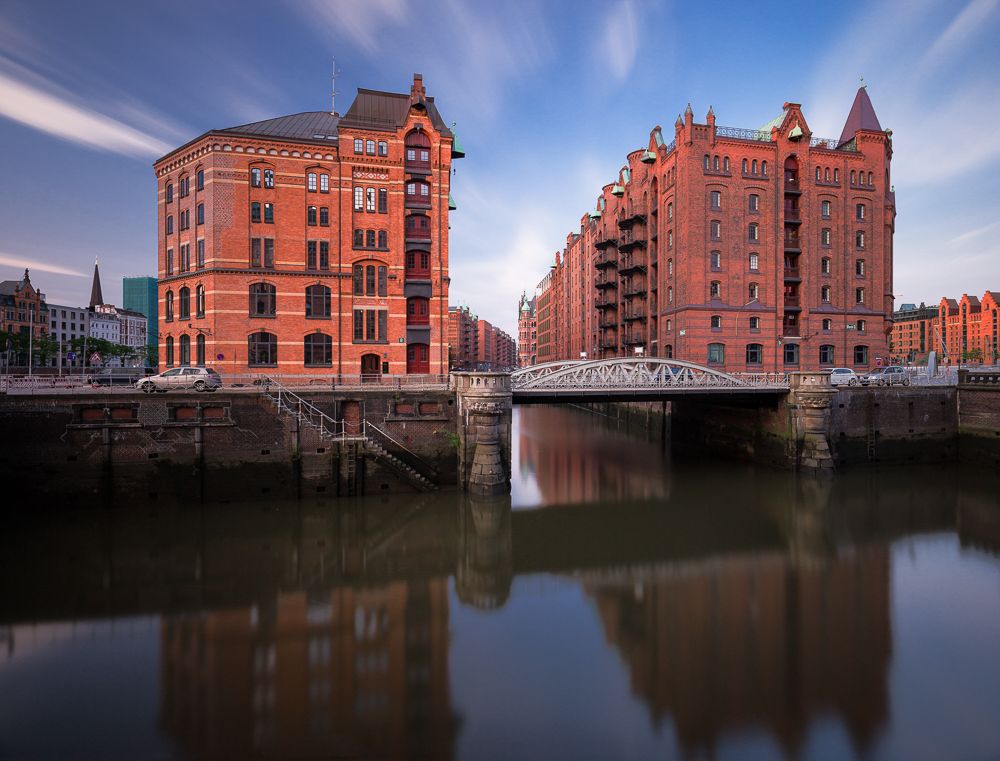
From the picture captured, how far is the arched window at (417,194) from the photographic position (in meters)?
31.0

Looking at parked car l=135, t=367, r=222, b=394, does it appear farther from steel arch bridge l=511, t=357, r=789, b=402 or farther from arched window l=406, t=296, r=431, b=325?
steel arch bridge l=511, t=357, r=789, b=402

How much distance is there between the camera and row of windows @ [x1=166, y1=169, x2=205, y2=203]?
2866 centimetres

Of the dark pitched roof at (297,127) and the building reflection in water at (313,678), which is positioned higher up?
the dark pitched roof at (297,127)

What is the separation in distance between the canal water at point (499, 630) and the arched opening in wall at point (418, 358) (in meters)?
11.4

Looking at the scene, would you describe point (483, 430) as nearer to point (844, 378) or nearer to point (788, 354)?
point (844, 378)

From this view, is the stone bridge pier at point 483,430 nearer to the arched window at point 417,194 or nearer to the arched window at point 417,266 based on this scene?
the arched window at point 417,266

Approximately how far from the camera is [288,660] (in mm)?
10891

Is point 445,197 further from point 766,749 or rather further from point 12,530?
point 766,749

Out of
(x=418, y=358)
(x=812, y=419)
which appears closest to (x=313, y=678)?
(x=418, y=358)

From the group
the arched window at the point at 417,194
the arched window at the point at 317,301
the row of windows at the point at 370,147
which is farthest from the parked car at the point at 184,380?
the row of windows at the point at 370,147

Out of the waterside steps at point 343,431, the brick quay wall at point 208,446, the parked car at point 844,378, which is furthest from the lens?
the parked car at point 844,378

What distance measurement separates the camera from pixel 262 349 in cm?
2878

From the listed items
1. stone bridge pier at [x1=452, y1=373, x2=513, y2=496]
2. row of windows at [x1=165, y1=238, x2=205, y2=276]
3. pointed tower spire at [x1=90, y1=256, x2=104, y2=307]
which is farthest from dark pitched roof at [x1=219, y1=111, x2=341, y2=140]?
pointed tower spire at [x1=90, y1=256, x2=104, y2=307]

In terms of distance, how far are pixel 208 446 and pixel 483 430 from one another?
11.0m
